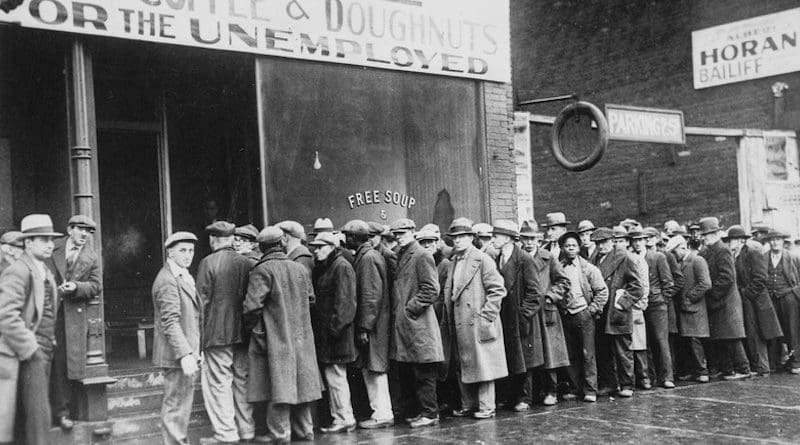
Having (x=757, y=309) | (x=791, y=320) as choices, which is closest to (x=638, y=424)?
(x=757, y=309)

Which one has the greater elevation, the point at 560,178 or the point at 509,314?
the point at 560,178

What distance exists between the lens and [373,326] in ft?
29.1

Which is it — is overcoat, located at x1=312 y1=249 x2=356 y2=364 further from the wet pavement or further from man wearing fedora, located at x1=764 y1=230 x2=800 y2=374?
man wearing fedora, located at x1=764 y1=230 x2=800 y2=374

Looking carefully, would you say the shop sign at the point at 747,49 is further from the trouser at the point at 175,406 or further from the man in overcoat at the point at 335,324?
the trouser at the point at 175,406

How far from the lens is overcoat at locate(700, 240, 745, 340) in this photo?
11844 mm

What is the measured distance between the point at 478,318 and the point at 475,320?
4cm

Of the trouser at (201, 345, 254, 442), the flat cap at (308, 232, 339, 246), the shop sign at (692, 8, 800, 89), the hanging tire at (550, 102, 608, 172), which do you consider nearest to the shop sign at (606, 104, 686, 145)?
the hanging tire at (550, 102, 608, 172)

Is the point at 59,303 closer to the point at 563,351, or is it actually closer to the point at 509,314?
the point at 509,314

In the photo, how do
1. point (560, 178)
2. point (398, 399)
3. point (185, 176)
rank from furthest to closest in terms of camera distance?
point (560, 178) → point (185, 176) → point (398, 399)

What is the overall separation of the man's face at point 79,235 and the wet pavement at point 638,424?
8.97 feet

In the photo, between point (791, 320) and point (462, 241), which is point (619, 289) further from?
point (791, 320)

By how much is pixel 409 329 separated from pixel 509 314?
4.56ft

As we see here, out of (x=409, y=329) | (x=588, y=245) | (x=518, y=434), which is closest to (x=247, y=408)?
(x=409, y=329)

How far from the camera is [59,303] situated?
798cm
